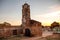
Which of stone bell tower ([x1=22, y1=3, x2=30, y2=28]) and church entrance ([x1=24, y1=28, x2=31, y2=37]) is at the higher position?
stone bell tower ([x1=22, y1=3, x2=30, y2=28])

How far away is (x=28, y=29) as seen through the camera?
11.4 m

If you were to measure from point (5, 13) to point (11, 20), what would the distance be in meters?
1.26

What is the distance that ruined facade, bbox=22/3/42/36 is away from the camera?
11.1 metres

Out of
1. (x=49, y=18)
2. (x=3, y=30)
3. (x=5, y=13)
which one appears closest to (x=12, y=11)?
(x=5, y=13)

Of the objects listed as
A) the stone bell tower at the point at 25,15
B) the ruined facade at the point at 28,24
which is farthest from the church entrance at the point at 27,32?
the stone bell tower at the point at 25,15

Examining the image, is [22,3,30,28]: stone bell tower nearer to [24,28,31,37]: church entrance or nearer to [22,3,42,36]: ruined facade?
[22,3,42,36]: ruined facade

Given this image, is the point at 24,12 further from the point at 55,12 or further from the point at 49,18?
the point at 55,12

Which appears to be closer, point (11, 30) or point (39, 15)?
point (39, 15)

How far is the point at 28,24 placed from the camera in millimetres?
11391

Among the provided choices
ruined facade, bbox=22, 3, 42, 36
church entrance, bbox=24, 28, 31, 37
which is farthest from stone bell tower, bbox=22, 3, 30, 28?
church entrance, bbox=24, 28, 31, 37

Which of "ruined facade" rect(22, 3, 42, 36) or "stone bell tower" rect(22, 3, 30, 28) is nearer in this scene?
"ruined facade" rect(22, 3, 42, 36)

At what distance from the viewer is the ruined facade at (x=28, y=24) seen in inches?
437

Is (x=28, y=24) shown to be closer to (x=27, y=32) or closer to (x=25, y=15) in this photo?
(x=27, y=32)

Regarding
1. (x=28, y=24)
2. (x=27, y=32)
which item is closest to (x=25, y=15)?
(x=28, y=24)
